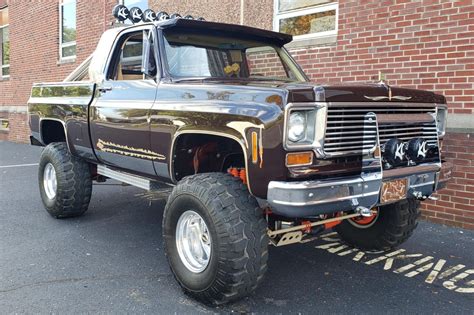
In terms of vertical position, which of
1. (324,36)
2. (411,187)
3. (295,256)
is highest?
(324,36)

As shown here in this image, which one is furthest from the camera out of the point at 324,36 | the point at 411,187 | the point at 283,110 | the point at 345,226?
the point at 324,36

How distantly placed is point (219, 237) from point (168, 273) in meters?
1.12

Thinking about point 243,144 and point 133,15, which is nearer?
point 243,144

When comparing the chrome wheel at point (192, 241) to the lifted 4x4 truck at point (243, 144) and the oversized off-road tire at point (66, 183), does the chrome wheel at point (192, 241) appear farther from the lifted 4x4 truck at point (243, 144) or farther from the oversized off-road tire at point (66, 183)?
the oversized off-road tire at point (66, 183)

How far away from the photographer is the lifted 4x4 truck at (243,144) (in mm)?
2975

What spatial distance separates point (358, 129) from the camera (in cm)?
318

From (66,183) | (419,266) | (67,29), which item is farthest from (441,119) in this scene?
(67,29)

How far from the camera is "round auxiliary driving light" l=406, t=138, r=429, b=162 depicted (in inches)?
137

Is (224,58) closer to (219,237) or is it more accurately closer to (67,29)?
(219,237)

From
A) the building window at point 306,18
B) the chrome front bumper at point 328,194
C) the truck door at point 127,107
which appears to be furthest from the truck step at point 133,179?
the building window at point 306,18

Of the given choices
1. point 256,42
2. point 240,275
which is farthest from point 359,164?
point 256,42

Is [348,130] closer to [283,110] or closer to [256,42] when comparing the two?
[283,110]

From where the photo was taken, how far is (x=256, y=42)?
4.79 m

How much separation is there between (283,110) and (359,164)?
72 centimetres
